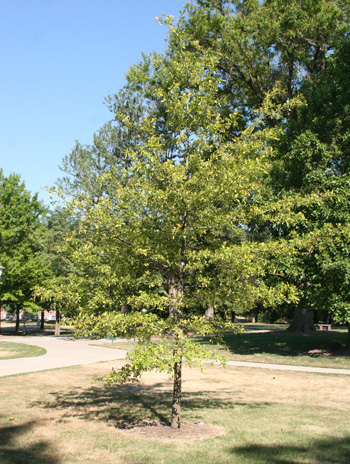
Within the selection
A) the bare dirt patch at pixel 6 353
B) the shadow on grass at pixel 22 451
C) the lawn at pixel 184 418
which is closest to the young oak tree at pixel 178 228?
the lawn at pixel 184 418

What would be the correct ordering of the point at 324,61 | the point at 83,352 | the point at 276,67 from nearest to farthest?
the point at 83,352 < the point at 324,61 < the point at 276,67

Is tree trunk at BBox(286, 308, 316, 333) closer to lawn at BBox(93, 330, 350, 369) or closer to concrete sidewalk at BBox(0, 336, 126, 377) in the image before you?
lawn at BBox(93, 330, 350, 369)

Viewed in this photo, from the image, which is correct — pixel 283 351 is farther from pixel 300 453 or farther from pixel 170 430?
pixel 300 453

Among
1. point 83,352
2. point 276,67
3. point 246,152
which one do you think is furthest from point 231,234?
point 246,152

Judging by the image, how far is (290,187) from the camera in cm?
1770

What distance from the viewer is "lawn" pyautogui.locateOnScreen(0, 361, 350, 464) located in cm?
561

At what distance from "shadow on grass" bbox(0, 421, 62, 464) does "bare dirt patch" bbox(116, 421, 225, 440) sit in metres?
1.40

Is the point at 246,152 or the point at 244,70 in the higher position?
the point at 244,70

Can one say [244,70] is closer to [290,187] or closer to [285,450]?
[290,187]

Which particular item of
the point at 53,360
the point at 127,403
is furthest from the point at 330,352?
the point at 127,403

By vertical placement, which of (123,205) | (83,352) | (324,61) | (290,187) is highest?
(324,61)

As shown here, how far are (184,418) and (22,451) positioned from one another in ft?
9.79

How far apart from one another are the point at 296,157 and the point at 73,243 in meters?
12.1

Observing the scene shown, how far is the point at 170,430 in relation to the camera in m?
6.88
